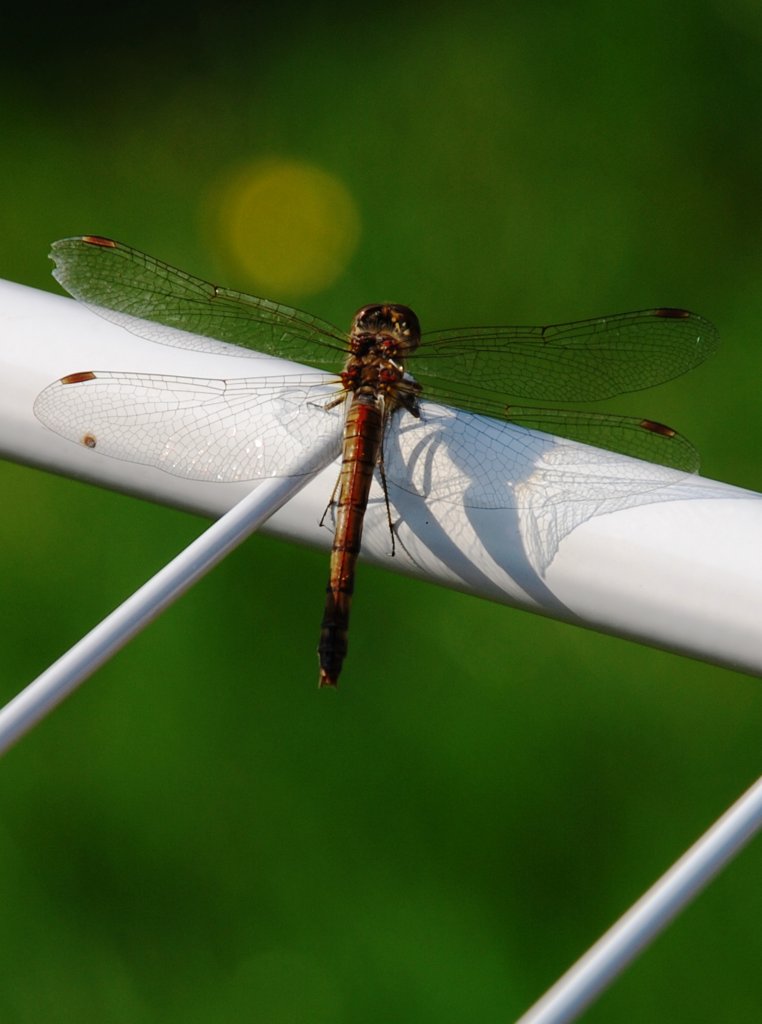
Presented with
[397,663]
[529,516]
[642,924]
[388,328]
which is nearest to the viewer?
[642,924]

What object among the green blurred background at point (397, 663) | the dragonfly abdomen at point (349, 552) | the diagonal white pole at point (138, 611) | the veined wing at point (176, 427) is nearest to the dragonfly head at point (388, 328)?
the dragonfly abdomen at point (349, 552)

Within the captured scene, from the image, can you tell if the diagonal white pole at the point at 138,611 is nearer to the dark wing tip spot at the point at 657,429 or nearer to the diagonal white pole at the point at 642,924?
the diagonal white pole at the point at 642,924

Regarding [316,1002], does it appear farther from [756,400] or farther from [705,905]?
[756,400]

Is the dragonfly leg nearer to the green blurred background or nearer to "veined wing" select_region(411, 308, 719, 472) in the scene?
"veined wing" select_region(411, 308, 719, 472)

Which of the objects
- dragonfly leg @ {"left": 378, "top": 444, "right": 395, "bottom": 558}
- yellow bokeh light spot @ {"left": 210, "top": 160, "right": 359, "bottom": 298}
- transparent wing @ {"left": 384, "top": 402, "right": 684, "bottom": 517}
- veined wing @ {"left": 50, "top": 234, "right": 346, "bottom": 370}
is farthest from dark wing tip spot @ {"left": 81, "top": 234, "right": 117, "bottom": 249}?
yellow bokeh light spot @ {"left": 210, "top": 160, "right": 359, "bottom": 298}

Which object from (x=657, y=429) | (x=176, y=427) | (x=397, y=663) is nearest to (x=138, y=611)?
(x=176, y=427)

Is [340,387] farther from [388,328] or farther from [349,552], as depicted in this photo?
[349,552]

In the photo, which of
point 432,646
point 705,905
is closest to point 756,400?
point 432,646
